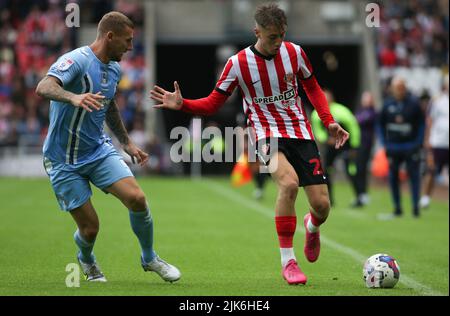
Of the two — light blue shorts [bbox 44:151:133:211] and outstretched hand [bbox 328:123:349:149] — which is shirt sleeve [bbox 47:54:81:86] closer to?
light blue shorts [bbox 44:151:133:211]

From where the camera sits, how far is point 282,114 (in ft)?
26.8

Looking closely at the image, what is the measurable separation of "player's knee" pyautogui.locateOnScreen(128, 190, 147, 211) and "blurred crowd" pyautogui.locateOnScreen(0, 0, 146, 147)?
2216 centimetres

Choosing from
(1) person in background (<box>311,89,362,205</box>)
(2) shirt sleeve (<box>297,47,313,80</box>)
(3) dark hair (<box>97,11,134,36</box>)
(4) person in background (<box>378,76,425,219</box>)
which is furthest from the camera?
(1) person in background (<box>311,89,362,205</box>)

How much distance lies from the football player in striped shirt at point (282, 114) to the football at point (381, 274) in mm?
632

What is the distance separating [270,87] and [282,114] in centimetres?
28

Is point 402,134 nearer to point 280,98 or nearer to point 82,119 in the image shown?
point 280,98

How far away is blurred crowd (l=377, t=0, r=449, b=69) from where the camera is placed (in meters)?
32.2

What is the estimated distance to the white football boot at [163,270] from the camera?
7709 mm

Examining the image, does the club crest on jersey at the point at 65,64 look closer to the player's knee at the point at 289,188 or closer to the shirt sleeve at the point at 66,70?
the shirt sleeve at the point at 66,70

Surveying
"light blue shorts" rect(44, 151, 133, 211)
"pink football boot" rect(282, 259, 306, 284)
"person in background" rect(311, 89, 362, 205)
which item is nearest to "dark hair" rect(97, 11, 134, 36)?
"light blue shorts" rect(44, 151, 133, 211)

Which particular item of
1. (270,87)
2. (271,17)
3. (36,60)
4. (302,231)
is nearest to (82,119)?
(270,87)

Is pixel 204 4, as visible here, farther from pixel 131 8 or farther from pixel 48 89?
pixel 48 89

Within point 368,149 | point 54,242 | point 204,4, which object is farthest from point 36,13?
point 54,242

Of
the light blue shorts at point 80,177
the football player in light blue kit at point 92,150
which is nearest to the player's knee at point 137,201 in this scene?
the football player in light blue kit at point 92,150
